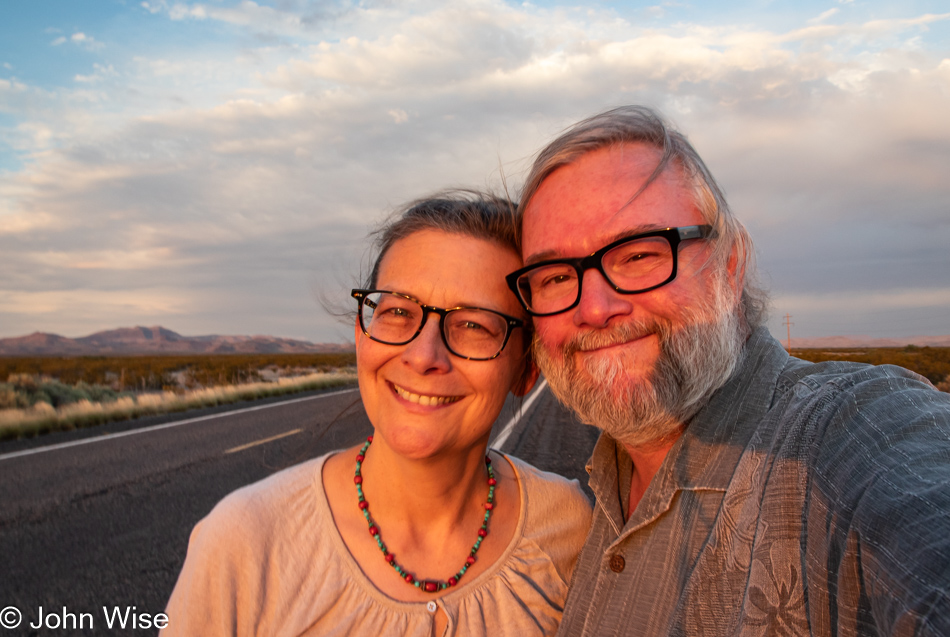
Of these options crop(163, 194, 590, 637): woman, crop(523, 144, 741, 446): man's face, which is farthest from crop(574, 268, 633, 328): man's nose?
crop(163, 194, 590, 637): woman

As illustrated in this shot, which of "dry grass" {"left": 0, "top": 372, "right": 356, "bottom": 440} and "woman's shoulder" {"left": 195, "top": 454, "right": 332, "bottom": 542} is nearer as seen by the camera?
"woman's shoulder" {"left": 195, "top": 454, "right": 332, "bottom": 542}

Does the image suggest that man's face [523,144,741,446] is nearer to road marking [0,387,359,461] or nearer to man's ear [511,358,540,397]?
man's ear [511,358,540,397]

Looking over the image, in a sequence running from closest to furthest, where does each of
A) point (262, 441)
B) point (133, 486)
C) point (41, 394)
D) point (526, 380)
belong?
1. point (526, 380)
2. point (133, 486)
3. point (262, 441)
4. point (41, 394)

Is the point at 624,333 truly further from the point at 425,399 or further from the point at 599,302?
the point at 425,399

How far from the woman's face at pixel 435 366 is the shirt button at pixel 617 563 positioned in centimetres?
58

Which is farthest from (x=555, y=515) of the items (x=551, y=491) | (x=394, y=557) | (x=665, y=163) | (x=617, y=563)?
(x=665, y=163)

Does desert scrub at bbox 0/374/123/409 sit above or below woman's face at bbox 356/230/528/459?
below

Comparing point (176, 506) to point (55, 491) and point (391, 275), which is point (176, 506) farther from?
point (391, 275)

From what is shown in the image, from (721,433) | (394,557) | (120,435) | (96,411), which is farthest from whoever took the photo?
(96,411)

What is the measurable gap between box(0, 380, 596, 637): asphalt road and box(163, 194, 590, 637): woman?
69 centimetres

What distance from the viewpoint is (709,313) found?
71.8 inches

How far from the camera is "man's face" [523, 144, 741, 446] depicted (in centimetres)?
175

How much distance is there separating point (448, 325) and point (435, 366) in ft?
0.50

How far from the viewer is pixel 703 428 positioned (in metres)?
1.59
